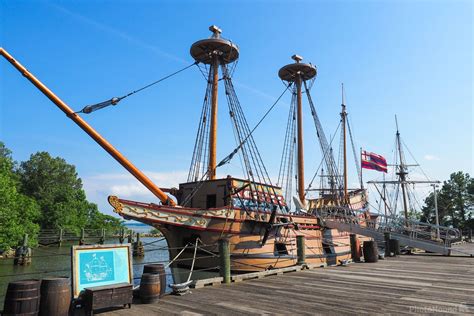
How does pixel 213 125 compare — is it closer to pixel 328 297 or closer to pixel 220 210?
pixel 220 210

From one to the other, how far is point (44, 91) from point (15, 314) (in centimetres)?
1639

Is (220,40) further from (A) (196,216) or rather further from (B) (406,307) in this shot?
(B) (406,307)

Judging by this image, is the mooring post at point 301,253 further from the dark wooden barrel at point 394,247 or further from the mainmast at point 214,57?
the mainmast at point 214,57

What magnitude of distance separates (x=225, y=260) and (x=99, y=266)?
4.00 m

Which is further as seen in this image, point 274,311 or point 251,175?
point 251,175

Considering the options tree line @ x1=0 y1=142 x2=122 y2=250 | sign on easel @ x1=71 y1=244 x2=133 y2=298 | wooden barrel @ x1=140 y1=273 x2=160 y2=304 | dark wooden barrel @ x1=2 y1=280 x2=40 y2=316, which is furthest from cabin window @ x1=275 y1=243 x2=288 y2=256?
tree line @ x1=0 y1=142 x2=122 y2=250

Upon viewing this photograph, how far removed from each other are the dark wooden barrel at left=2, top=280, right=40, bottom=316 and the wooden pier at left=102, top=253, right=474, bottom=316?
4.38 feet

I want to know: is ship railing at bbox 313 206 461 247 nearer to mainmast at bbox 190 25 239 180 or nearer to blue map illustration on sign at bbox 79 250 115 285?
mainmast at bbox 190 25 239 180

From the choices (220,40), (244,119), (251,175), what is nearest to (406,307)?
(251,175)

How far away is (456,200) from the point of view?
218ft

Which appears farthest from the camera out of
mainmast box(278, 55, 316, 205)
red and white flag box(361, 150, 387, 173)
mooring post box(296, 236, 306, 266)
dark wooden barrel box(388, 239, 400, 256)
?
red and white flag box(361, 150, 387, 173)

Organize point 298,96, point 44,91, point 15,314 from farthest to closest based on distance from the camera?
1. point 298,96
2. point 44,91
3. point 15,314

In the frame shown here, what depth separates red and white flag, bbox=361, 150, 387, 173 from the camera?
114 ft

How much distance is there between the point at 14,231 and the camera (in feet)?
99.7
